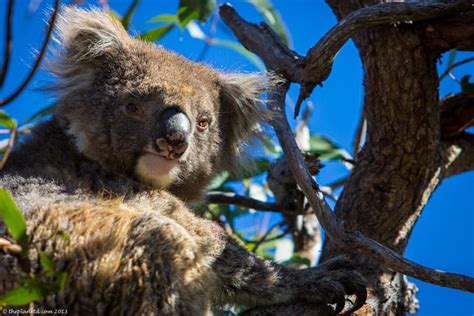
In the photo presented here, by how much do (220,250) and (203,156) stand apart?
75 cm

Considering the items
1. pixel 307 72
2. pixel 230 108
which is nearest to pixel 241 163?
pixel 230 108

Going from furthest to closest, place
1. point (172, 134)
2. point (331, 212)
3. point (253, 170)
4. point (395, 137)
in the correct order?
point (253, 170), point (395, 137), point (172, 134), point (331, 212)

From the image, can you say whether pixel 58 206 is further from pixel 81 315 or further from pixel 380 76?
pixel 380 76

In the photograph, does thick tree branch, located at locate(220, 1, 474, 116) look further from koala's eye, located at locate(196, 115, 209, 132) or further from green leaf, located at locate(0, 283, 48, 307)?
green leaf, located at locate(0, 283, 48, 307)

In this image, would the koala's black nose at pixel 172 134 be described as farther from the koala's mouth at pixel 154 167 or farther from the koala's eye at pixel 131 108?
the koala's eye at pixel 131 108

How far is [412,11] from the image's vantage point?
11.1 feet

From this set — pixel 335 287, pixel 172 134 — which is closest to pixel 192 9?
pixel 172 134

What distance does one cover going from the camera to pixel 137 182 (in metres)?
3.35

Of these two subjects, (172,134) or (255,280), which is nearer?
(255,280)

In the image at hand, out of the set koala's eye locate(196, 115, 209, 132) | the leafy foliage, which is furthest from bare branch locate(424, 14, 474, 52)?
the leafy foliage

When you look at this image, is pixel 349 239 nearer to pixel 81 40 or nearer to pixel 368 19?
pixel 368 19

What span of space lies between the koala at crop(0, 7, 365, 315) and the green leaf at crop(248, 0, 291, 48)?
1066 millimetres

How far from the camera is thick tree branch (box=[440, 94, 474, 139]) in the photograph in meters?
A: 4.09

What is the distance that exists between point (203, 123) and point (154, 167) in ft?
1.53
